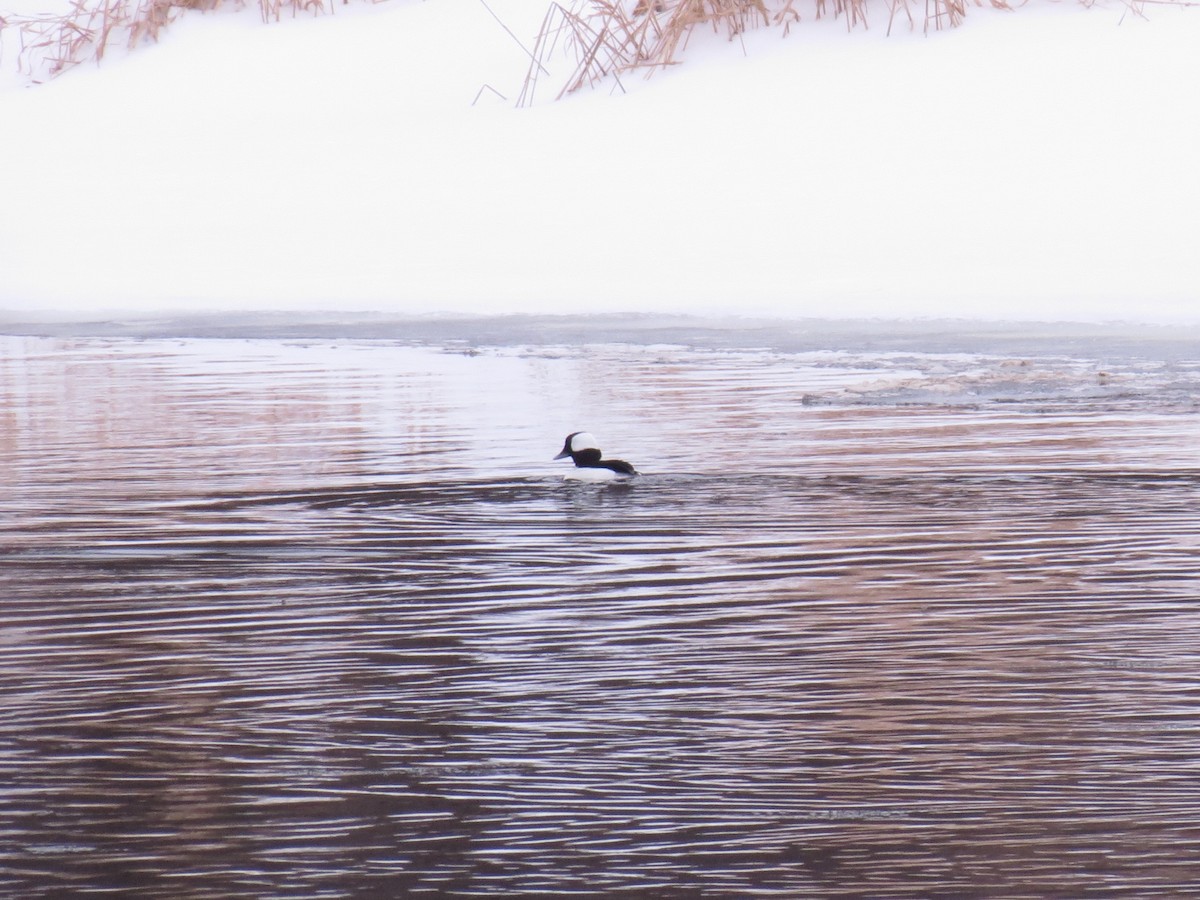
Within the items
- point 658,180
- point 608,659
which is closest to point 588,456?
point 608,659

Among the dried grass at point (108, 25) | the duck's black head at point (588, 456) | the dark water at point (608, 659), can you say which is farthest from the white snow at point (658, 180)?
the duck's black head at point (588, 456)

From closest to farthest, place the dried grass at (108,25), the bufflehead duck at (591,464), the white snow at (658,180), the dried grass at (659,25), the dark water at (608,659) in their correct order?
1. the dark water at (608,659)
2. the bufflehead duck at (591,464)
3. the white snow at (658,180)
4. the dried grass at (659,25)
5. the dried grass at (108,25)

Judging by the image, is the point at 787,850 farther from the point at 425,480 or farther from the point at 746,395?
the point at 746,395

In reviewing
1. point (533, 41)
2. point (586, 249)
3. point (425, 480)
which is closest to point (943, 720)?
point (425, 480)

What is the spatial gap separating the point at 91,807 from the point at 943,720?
1449mm

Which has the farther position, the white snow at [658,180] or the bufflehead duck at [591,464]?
the white snow at [658,180]

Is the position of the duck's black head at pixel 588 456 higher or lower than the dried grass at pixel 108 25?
lower

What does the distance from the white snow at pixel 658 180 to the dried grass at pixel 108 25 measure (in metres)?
1.18

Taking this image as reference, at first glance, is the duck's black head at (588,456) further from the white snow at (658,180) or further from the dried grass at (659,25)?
the dried grass at (659,25)

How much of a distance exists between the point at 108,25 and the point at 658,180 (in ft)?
24.4

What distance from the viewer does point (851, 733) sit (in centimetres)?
349

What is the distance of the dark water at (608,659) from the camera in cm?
297

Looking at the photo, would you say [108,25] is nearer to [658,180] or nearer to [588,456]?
[658,180]

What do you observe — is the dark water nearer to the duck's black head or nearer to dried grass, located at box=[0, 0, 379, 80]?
the duck's black head
